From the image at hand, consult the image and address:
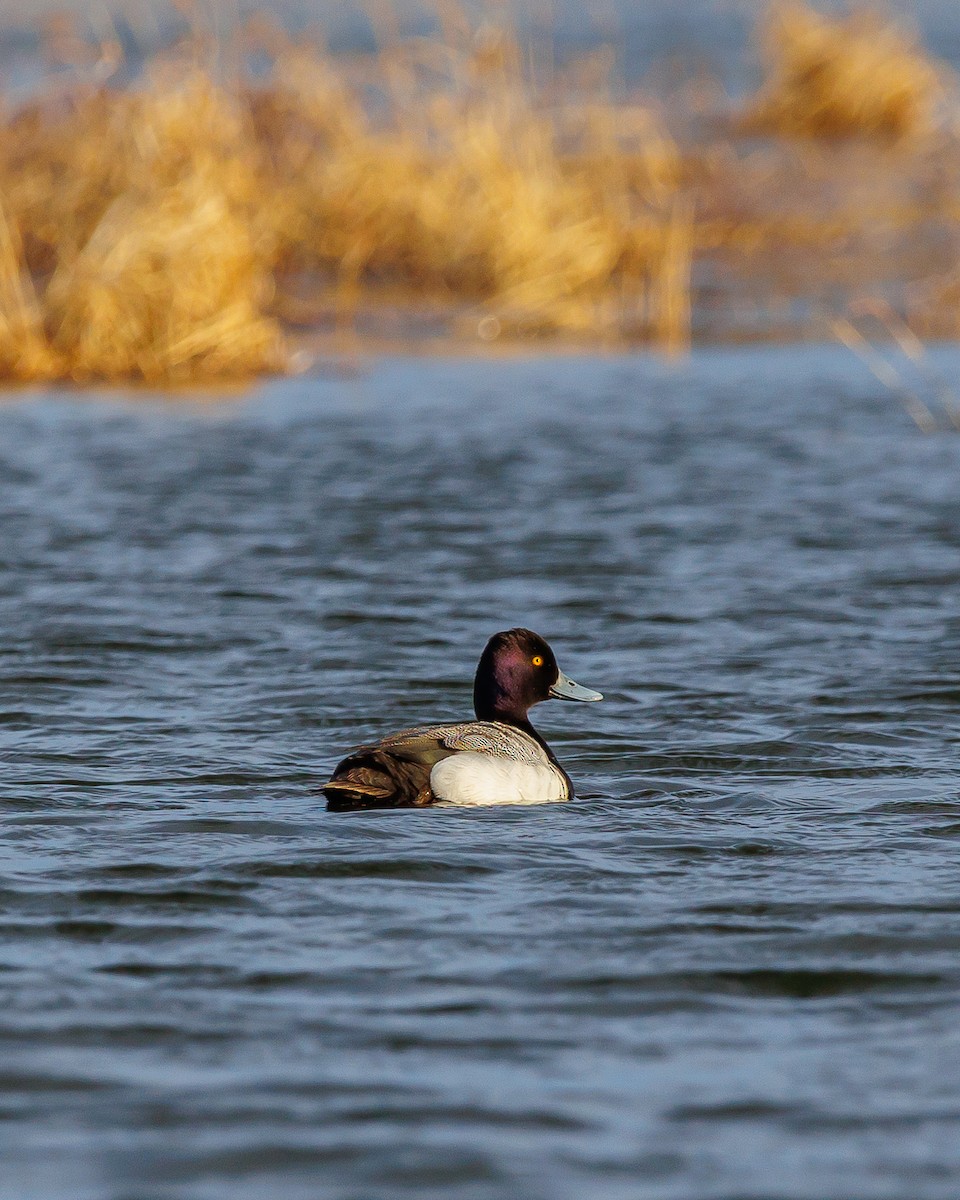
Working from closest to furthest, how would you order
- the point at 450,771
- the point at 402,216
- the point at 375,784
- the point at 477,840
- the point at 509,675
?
the point at 477,840 → the point at 375,784 → the point at 450,771 → the point at 509,675 → the point at 402,216

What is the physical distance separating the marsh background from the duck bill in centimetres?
26

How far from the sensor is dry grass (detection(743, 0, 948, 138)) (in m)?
24.0

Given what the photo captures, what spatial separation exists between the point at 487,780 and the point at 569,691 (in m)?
1.02

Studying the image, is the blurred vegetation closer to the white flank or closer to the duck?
the duck

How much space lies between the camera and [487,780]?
745 cm

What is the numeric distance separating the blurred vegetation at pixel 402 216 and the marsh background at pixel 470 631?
52 mm

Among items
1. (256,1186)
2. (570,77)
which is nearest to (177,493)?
(256,1186)

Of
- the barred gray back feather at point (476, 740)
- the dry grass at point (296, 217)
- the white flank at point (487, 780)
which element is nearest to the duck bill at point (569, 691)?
the barred gray back feather at point (476, 740)

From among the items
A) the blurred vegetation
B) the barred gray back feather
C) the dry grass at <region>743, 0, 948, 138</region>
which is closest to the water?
the barred gray back feather

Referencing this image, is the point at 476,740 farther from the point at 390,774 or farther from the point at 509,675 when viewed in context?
the point at 509,675

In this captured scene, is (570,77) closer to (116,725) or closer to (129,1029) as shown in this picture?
(116,725)

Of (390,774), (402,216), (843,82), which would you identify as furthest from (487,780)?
(843,82)

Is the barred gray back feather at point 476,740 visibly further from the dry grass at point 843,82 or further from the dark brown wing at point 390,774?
the dry grass at point 843,82

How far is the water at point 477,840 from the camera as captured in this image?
4.90 m
